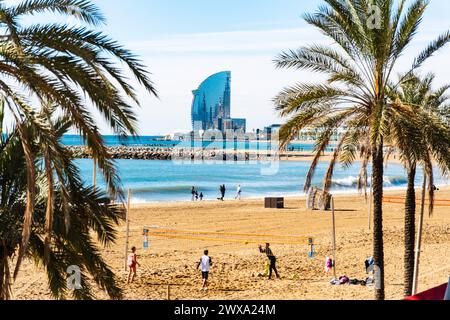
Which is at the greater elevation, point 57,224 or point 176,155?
point 176,155

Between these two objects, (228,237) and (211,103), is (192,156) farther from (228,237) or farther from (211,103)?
(228,237)

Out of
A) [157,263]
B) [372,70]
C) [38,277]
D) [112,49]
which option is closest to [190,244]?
[157,263]

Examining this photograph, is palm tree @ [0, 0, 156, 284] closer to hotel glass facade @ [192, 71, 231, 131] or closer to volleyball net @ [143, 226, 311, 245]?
volleyball net @ [143, 226, 311, 245]

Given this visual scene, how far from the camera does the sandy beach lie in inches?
618

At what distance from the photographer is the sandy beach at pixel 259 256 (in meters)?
15.7

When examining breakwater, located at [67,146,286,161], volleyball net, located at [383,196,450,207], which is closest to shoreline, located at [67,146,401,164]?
breakwater, located at [67,146,286,161]

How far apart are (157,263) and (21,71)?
14.0 metres

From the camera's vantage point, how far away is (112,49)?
6.67 m

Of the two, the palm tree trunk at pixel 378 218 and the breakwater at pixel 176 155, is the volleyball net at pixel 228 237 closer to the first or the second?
the palm tree trunk at pixel 378 218

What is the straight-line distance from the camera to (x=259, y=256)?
820 inches

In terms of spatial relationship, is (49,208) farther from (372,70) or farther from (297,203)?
(297,203)

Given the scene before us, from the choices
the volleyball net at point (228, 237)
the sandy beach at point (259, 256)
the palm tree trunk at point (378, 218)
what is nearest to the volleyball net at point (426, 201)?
the sandy beach at point (259, 256)

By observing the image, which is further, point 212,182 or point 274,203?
point 212,182

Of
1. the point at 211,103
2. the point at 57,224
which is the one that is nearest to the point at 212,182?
the point at 211,103
